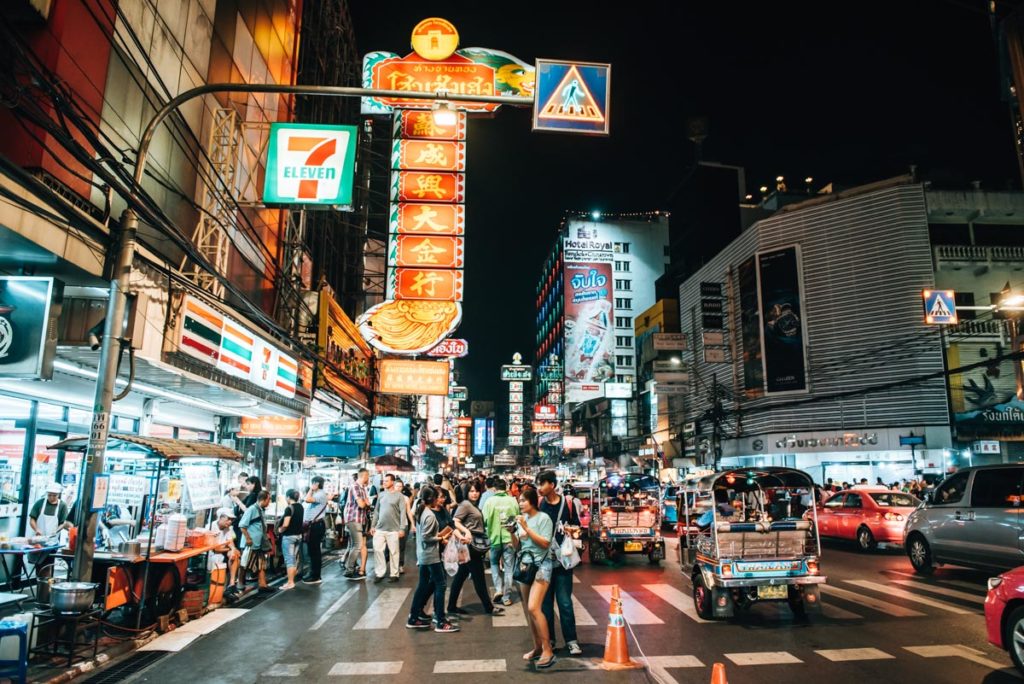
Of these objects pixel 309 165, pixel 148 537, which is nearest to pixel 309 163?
pixel 309 165

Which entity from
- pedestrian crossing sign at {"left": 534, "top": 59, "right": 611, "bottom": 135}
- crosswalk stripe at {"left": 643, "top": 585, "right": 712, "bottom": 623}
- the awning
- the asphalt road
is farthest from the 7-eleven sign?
crosswalk stripe at {"left": 643, "top": 585, "right": 712, "bottom": 623}

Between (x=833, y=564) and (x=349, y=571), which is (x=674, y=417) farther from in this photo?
(x=349, y=571)

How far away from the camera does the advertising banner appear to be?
284ft

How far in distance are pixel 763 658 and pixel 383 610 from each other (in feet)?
19.8

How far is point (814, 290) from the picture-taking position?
125 feet

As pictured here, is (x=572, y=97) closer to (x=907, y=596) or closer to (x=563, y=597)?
(x=563, y=597)

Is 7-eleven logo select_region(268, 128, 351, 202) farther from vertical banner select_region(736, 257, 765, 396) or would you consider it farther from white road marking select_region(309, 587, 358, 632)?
vertical banner select_region(736, 257, 765, 396)

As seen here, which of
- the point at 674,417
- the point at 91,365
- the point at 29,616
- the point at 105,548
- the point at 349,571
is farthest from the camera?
the point at 674,417

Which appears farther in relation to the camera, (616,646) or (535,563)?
(535,563)

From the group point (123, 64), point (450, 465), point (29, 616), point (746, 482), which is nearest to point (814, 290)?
point (746, 482)

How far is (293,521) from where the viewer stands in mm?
12594

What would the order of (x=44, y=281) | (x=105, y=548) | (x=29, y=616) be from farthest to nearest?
1. (x=105, y=548)
2. (x=44, y=281)
3. (x=29, y=616)

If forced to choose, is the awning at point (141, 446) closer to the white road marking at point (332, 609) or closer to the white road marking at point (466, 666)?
the white road marking at point (332, 609)

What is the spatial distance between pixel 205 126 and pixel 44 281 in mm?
8112
